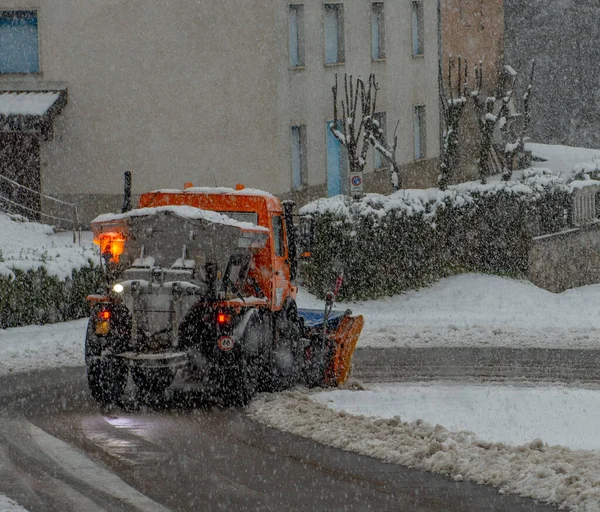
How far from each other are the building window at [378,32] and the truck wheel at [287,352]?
25.1 m

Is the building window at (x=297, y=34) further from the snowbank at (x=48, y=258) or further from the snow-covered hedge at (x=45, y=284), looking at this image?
the snow-covered hedge at (x=45, y=284)

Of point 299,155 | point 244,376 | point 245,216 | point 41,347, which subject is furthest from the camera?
point 299,155

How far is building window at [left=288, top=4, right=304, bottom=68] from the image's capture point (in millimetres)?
35062

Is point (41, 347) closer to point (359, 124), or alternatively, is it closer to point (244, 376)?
A: point (244, 376)

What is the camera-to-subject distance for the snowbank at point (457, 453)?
957 centimetres

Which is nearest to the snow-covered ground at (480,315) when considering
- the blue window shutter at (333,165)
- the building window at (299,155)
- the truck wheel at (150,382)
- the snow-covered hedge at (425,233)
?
the snow-covered hedge at (425,233)

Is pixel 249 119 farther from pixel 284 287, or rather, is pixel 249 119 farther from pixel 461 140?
pixel 284 287

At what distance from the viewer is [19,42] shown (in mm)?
35375

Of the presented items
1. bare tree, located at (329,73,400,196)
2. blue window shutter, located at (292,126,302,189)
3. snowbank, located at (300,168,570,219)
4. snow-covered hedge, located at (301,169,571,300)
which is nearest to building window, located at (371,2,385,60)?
bare tree, located at (329,73,400,196)

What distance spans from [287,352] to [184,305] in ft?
7.70

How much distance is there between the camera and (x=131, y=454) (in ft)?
37.0

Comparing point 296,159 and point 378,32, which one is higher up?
point 378,32

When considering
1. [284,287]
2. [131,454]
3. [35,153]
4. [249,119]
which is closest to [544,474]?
[131,454]

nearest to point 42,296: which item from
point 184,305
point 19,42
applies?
point 184,305
